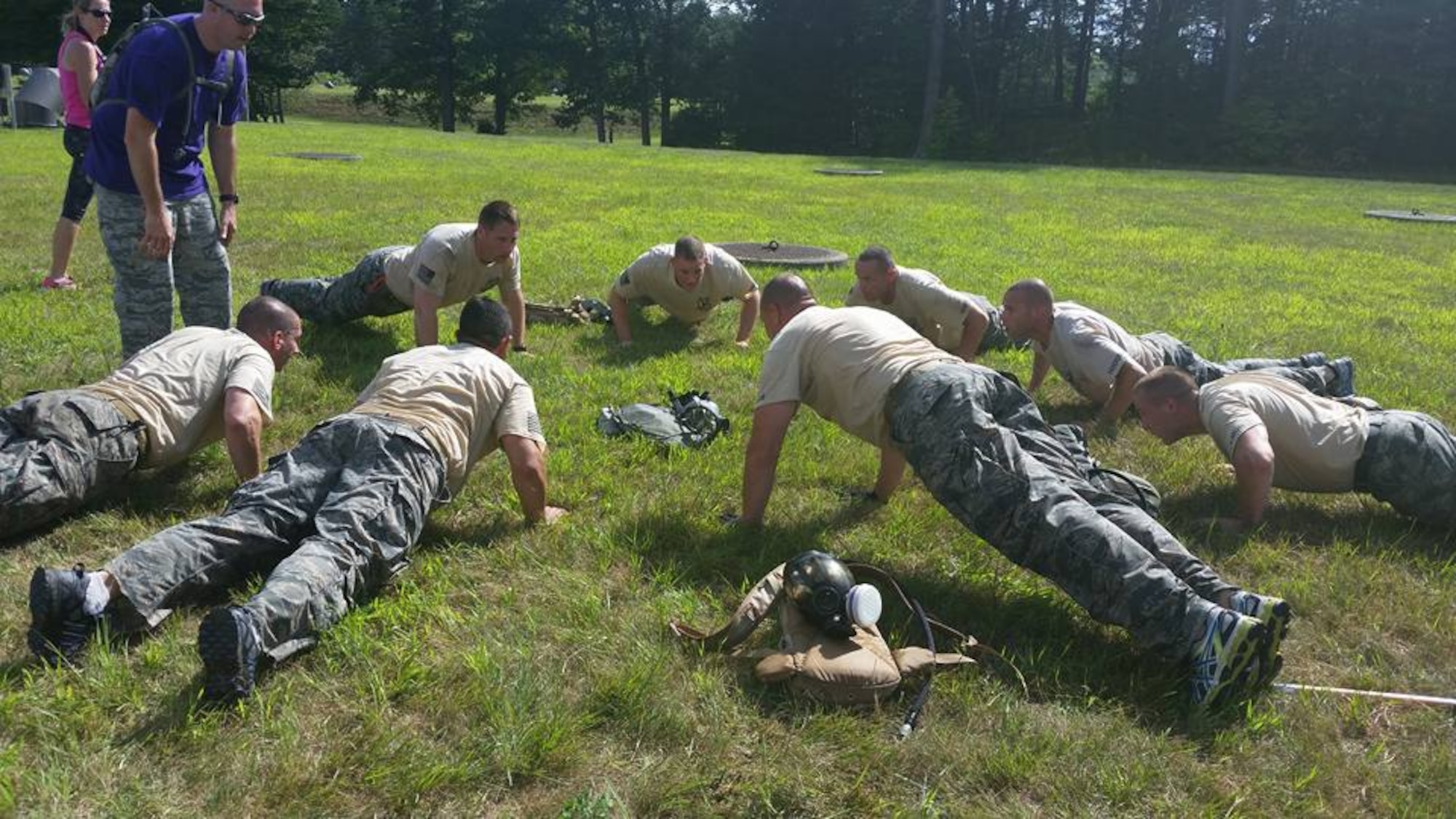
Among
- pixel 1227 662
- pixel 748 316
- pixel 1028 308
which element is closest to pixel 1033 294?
pixel 1028 308

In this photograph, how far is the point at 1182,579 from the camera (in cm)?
329

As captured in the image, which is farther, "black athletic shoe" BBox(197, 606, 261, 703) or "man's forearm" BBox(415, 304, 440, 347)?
"man's forearm" BBox(415, 304, 440, 347)

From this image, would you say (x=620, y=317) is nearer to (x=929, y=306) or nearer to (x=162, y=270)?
(x=929, y=306)

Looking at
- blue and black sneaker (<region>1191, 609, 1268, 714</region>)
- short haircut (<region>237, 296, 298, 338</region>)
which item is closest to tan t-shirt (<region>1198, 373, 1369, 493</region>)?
blue and black sneaker (<region>1191, 609, 1268, 714</region>)

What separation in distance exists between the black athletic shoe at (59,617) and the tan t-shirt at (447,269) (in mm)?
3642

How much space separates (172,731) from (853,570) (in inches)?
84.0

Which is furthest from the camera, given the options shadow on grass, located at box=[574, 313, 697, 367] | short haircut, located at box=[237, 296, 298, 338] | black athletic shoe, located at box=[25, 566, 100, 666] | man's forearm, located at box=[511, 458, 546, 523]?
shadow on grass, located at box=[574, 313, 697, 367]

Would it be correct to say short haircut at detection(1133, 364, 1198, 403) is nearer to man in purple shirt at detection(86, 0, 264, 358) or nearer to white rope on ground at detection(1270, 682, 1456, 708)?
white rope on ground at detection(1270, 682, 1456, 708)

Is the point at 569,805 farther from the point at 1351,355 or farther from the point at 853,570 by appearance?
the point at 1351,355

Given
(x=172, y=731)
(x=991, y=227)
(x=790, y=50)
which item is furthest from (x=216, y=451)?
(x=790, y=50)

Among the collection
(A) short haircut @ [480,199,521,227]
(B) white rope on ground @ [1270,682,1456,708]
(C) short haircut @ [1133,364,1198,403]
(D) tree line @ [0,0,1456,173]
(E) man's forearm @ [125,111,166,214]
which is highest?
(D) tree line @ [0,0,1456,173]

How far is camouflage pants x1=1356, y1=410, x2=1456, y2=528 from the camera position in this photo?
13.9 feet

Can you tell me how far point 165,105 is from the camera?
4660 millimetres

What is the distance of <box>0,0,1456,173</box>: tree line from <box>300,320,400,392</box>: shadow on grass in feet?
122
